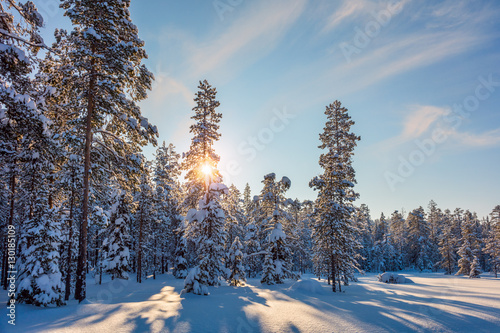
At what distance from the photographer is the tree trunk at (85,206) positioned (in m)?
11.3

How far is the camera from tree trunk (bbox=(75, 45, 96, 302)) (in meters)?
11.3

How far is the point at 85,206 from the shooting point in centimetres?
1173

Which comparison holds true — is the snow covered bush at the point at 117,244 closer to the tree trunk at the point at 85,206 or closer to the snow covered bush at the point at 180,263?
the snow covered bush at the point at 180,263

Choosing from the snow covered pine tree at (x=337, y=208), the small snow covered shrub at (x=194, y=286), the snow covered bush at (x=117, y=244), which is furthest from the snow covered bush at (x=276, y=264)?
the snow covered bush at (x=117, y=244)

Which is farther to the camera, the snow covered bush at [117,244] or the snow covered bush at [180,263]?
the snow covered bush at [180,263]

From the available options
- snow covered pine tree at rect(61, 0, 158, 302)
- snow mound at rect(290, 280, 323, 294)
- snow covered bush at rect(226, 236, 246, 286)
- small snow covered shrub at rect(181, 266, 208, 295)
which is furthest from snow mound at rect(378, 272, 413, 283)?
snow covered pine tree at rect(61, 0, 158, 302)

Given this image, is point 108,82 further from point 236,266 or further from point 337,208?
point 236,266

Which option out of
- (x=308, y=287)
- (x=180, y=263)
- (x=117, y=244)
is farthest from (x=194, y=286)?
(x=180, y=263)

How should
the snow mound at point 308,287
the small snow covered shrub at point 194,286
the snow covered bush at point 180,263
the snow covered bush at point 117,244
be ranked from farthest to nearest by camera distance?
the snow covered bush at point 180,263 < the snow covered bush at point 117,244 < the snow mound at point 308,287 < the small snow covered shrub at point 194,286

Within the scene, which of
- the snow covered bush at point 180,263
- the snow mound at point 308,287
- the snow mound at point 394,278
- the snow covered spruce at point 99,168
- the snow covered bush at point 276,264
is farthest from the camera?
the snow covered bush at point 180,263

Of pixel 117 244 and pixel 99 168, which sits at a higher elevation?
pixel 99 168

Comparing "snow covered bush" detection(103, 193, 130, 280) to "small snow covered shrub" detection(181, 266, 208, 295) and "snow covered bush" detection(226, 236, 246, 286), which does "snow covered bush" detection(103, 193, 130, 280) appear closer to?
"snow covered bush" detection(226, 236, 246, 286)

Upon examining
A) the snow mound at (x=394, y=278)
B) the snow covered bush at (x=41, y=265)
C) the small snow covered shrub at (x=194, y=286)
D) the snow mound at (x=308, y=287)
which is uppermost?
the snow covered bush at (x=41, y=265)

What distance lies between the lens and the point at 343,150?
2383cm
